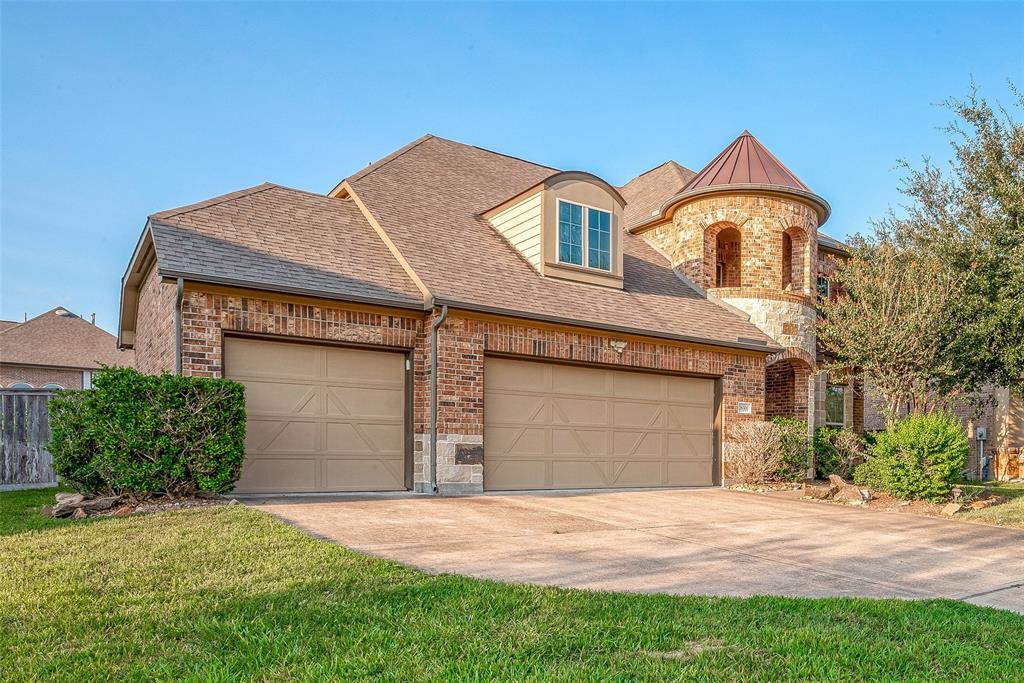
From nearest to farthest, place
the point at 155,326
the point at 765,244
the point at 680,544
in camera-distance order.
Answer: the point at 680,544
the point at 155,326
the point at 765,244

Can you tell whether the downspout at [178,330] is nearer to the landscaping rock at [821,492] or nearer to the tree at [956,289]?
the landscaping rock at [821,492]

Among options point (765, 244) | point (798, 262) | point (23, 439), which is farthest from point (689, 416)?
point (23, 439)

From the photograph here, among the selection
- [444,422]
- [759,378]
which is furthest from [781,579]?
[759,378]

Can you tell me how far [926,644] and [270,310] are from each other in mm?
8723

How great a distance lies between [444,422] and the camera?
10.7m

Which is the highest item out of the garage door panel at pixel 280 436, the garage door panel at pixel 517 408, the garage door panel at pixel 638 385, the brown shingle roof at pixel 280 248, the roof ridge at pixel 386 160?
the roof ridge at pixel 386 160

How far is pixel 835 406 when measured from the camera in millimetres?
18172

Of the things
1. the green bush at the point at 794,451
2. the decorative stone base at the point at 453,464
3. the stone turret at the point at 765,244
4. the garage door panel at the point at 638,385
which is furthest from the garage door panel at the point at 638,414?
the stone turret at the point at 765,244

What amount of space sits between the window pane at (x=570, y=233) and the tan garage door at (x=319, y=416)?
419 centimetres

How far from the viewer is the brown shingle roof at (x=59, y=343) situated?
3188 cm

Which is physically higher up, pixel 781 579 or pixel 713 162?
pixel 713 162

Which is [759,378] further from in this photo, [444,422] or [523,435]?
[444,422]

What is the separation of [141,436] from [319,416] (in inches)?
114

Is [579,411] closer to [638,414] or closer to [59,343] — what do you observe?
[638,414]
